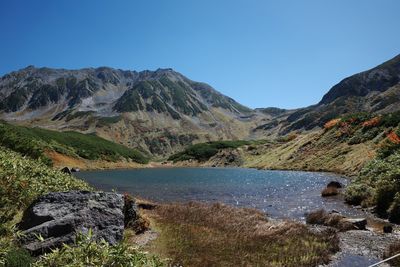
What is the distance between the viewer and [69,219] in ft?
49.9

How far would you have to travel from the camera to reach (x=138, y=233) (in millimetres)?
21469

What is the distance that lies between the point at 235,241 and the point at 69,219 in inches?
374

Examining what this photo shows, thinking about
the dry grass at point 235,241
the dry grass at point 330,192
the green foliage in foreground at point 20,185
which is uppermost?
the green foliage in foreground at point 20,185

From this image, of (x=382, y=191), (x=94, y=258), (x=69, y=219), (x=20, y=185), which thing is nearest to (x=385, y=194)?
(x=382, y=191)

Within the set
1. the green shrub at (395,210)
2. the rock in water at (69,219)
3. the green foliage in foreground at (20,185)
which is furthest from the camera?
the green shrub at (395,210)

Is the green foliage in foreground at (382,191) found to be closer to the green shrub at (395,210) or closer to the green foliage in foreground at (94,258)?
the green shrub at (395,210)

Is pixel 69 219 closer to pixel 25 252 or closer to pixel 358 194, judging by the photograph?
pixel 25 252

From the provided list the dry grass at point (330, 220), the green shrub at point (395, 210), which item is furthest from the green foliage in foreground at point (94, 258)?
the green shrub at point (395, 210)

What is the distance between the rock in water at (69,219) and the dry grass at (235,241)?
9.90 ft

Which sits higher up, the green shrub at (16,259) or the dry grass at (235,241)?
the green shrub at (16,259)

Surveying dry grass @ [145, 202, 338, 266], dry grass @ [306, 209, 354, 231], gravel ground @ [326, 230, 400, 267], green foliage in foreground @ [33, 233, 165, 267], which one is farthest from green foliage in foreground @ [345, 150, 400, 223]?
green foliage in foreground @ [33, 233, 165, 267]

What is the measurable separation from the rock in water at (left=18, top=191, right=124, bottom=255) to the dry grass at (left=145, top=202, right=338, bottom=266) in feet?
9.90

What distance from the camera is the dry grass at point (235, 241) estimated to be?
57.7 feet

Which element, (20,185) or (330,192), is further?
(330,192)
